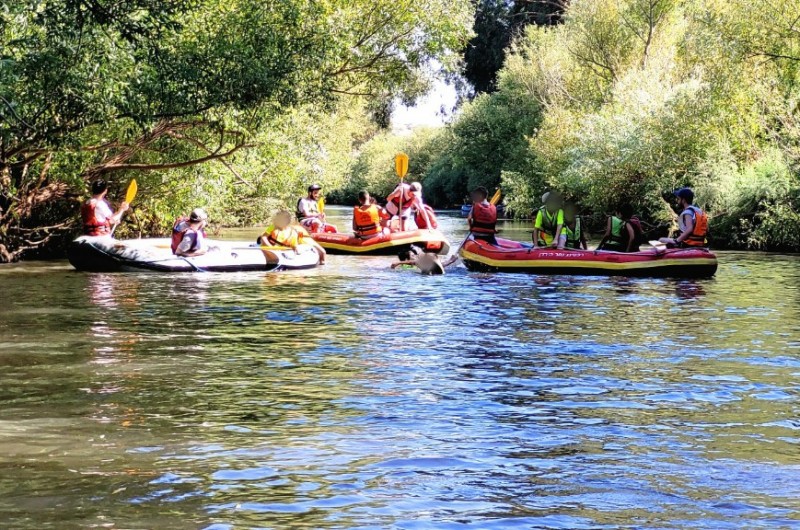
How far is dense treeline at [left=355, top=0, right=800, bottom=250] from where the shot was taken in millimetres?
25406

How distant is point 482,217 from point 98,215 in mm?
6576

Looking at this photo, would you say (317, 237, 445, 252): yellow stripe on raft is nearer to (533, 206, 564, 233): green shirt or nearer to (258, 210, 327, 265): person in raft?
(258, 210, 327, 265): person in raft

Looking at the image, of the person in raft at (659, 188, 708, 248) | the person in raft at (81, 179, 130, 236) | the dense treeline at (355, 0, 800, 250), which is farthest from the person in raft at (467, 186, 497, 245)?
the dense treeline at (355, 0, 800, 250)

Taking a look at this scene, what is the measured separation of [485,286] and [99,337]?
720 cm

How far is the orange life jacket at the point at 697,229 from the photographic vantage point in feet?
57.9

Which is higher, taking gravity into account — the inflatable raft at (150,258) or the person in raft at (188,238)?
the person in raft at (188,238)

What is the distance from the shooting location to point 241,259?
19500mm

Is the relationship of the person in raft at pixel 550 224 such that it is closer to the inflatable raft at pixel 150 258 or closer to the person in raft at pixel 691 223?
the person in raft at pixel 691 223

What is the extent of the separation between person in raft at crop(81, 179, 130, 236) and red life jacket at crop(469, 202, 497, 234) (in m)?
6.01

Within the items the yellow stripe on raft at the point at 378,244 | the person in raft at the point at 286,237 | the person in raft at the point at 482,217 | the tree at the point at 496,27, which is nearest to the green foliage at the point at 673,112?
the yellow stripe on raft at the point at 378,244

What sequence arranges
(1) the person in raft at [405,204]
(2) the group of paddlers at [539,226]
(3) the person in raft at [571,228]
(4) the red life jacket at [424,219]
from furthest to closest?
(4) the red life jacket at [424,219] → (1) the person in raft at [405,204] → (3) the person in raft at [571,228] → (2) the group of paddlers at [539,226]

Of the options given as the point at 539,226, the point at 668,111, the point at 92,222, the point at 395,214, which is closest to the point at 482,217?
the point at 539,226

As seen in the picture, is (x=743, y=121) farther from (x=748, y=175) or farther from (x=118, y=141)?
(x=118, y=141)

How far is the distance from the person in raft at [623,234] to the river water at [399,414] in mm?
3969
